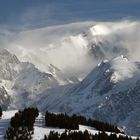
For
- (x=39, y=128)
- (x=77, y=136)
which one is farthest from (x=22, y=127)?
(x=77, y=136)

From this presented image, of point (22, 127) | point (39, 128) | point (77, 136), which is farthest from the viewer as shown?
point (39, 128)

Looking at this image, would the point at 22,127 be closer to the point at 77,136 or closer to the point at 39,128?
the point at 39,128

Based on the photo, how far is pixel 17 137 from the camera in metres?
69.1

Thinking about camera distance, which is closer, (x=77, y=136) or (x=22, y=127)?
(x=77, y=136)

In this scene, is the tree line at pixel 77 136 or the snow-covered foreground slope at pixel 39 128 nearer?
the tree line at pixel 77 136

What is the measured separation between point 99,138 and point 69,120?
9952mm

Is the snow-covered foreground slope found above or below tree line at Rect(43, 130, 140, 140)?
above

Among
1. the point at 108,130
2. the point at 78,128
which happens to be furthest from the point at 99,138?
the point at 108,130

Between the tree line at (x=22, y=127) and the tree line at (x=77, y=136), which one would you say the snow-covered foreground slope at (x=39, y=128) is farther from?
the tree line at (x=77, y=136)

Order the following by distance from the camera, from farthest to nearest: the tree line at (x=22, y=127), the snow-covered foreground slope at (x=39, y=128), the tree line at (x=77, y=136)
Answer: the snow-covered foreground slope at (x=39, y=128), the tree line at (x=22, y=127), the tree line at (x=77, y=136)

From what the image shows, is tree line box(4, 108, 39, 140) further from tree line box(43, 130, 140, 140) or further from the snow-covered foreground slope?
tree line box(43, 130, 140, 140)

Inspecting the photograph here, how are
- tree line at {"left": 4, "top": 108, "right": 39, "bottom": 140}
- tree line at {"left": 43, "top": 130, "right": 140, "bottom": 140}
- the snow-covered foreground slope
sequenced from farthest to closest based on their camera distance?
1. the snow-covered foreground slope
2. tree line at {"left": 4, "top": 108, "right": 39, "bottom": 140}
3. tree line at {"left": 43, "top": 130, "right": 140, "bottom": 140}

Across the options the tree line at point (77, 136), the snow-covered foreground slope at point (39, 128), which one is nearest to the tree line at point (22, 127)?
the snow-covered foreground slope at point (39, 128)

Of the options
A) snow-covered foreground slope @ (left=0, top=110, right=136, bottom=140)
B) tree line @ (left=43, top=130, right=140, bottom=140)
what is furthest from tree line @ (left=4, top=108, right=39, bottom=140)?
tree line @ (left=43, top=130, right=140, bottom=140)
